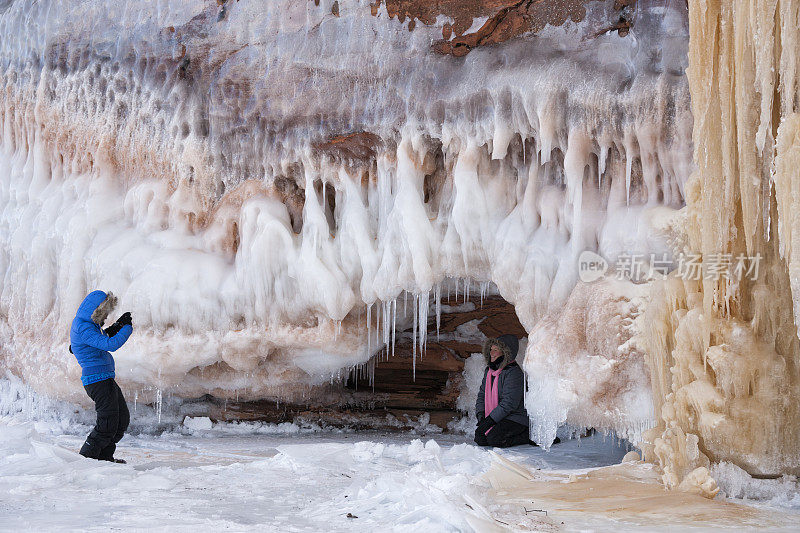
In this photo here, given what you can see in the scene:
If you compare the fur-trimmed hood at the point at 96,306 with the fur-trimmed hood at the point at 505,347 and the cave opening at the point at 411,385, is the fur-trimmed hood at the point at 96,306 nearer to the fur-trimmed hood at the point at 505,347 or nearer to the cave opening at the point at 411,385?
the fur-trimmed hood at the point at 505,347

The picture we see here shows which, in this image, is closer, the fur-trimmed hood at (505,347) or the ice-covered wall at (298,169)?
the ice-covered wall at (298,169)

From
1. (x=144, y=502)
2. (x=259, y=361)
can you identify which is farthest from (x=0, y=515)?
(x=259, y=361)

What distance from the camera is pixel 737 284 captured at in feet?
12.1

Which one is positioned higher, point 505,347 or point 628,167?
point 628,167

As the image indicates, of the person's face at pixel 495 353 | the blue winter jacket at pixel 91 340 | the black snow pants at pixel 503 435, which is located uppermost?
the blue winter jacket at pixel 91 340

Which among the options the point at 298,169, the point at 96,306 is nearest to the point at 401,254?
the point at 298,169

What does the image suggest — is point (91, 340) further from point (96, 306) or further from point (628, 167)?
point (628, 167)

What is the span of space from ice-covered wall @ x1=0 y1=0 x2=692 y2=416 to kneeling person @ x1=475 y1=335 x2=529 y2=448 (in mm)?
760

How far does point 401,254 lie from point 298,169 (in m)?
1.35

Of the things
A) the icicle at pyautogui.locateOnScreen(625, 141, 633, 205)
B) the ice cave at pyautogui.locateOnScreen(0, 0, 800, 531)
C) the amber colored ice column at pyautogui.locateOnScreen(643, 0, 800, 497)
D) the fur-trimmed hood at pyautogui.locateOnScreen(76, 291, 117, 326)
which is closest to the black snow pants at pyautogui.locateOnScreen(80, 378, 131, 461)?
the ice cave at pyautogui.locateOnScreen(0, 0, 800, 531)

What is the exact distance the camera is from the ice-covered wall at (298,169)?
17.1ft

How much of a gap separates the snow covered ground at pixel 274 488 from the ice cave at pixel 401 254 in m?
0.03

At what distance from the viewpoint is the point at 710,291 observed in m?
3.70

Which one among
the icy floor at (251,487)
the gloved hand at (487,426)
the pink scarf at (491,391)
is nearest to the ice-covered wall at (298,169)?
the pink scarf at (491,391)
